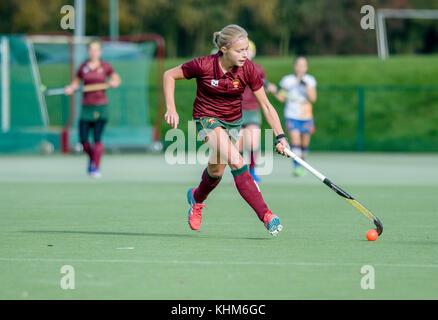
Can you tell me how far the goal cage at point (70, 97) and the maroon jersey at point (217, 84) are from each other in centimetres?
1337

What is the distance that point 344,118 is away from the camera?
29.2 m

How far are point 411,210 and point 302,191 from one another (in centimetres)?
263

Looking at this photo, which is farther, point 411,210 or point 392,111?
point 392,111

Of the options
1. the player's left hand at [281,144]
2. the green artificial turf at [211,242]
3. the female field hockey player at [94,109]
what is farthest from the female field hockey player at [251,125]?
the player's left hand at [281,144]

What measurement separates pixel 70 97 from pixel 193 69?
14279mm

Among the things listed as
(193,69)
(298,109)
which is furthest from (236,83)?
(298,109)

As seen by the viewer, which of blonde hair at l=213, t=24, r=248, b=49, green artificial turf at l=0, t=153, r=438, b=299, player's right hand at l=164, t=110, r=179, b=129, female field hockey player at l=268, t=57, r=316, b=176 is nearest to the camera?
green artificial turf at l=0, t=153, r=438, b=299

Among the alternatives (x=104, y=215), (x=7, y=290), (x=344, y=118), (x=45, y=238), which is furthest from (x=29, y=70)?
(x=7, y=290)

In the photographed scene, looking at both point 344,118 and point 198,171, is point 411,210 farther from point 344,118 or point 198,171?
point 344,118

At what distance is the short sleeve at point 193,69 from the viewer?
8336 millimetres

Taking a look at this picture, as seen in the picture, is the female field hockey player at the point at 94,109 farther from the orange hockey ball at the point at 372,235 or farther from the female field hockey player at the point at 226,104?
the orange hockey ball at the point at 372,235

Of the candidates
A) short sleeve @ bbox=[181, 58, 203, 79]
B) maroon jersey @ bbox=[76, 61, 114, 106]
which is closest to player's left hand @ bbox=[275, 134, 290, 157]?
short sleeve @ bbox=[181, 58, 203, 79]

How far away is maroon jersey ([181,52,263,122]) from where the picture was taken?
8.34m

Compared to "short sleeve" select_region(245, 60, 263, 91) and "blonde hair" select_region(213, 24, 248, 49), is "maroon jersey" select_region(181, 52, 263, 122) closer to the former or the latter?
"short sleeve" select_region(245, 60, 263, 91)
